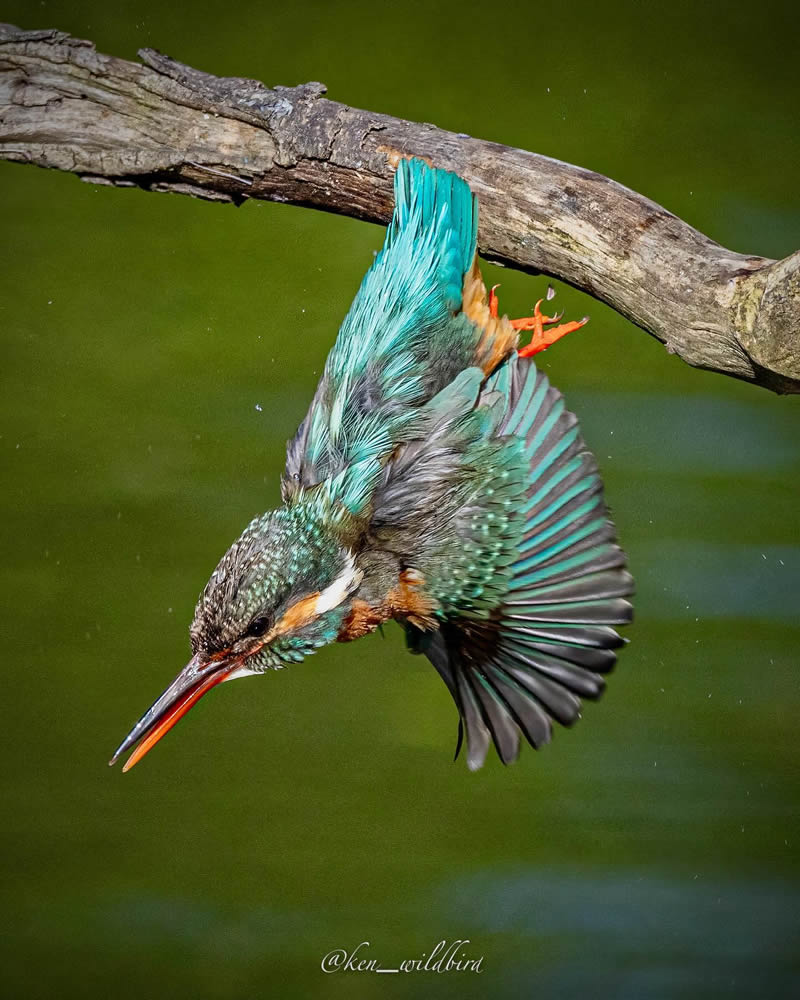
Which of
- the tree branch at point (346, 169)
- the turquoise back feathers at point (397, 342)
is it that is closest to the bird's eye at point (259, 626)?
the turquoise back feathers at point (397, 342)

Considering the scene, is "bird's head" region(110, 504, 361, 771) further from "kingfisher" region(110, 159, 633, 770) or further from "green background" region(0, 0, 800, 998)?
"green background" region(0, 0, 800, 998)

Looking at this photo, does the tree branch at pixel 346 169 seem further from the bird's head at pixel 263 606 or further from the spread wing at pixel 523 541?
the bird's head at pixel 263 606

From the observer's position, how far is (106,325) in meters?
3.30

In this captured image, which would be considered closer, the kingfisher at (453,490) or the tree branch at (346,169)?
the tree branch at (346,169)

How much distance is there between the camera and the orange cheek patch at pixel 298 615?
1510 mm

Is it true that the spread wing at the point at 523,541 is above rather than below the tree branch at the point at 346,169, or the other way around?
below

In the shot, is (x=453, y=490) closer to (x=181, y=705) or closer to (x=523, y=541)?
(x=523, y=541)

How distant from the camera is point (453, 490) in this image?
1663 millimetres

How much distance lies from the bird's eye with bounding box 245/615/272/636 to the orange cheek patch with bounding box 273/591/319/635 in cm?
2

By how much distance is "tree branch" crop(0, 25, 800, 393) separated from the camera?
151cm

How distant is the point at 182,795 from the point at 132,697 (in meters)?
0.30

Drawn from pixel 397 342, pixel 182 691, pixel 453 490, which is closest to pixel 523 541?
pixel 453 490

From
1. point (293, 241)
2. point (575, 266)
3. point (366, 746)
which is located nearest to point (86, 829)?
point (366, 746)

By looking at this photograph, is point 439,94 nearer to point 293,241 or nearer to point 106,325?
point 293,241
